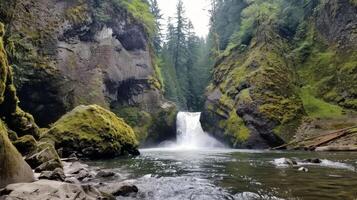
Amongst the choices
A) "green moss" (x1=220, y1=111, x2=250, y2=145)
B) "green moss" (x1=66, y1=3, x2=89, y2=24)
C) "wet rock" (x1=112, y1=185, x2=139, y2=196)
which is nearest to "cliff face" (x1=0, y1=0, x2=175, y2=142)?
"green moss" (x1=66, y1=3, x2=89, y2=24)

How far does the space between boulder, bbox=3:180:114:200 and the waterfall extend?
30.8 metres

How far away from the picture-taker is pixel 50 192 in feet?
25.3

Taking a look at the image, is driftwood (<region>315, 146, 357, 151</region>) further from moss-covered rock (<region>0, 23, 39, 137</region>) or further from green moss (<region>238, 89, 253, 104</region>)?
moss-covered rock (<region>0, 23, 39, 137</region>)

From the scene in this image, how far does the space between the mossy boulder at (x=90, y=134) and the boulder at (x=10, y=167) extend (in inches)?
407

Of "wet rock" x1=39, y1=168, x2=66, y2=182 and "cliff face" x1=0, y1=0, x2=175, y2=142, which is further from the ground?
"cliff face" x1=0, y1=0, x2=175, y2=142

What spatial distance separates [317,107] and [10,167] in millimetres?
29555

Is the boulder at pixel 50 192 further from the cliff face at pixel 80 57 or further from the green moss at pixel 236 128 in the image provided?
the green moss at pixel 236 128

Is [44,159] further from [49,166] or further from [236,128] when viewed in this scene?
[236,128]

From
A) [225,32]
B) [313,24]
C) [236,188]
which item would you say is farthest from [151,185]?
→ [225,32]

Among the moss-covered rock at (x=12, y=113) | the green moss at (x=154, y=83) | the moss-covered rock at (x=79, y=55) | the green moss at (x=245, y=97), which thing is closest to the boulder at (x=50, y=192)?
the moss-covered rock at (x=12, y=113)

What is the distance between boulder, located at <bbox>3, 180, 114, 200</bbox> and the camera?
24.5 feet

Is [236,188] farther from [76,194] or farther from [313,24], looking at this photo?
[313,24]

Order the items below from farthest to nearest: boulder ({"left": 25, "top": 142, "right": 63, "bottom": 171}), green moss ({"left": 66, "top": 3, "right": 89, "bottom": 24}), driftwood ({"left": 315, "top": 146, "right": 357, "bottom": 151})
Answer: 1. green moss ({"left": 66, "top": 3, "right": 89, "bottom": 24})
2. driftwood ({"left": 315, "top": 146, "right": 357, "bottom": 151})
3. boulder ({"left": 25, "top": 142, "right": 63, "bottom": 171})

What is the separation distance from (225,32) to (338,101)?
2341cm
